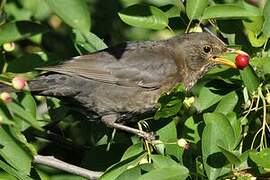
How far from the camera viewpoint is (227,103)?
4328 mm

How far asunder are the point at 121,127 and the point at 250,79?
3.60 feet

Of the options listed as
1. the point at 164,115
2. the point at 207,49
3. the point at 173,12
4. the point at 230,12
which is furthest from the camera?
the point at 207,49

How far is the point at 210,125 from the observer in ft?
12.1

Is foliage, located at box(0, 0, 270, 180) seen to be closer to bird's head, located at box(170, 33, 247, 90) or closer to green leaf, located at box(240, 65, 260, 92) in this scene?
green leaf, located at box(240, 65, 260, 92)

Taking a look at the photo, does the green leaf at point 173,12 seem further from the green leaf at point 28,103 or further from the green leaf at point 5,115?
the green leaf at point 5,115

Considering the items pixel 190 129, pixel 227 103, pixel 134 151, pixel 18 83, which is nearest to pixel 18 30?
pixel 18 83

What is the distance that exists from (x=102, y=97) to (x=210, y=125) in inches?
67.6

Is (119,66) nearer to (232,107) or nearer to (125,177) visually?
(232,107)

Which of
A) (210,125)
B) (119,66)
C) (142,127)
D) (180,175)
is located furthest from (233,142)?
(119,66)

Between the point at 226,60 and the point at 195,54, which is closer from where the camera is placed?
the point at 226,60

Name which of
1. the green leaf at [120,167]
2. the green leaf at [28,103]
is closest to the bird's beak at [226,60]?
the green leaf at [120,167]

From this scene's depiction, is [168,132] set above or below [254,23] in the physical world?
below

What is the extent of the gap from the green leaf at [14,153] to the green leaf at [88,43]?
5.18ft

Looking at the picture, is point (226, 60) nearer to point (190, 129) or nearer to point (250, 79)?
point (250, 79)
